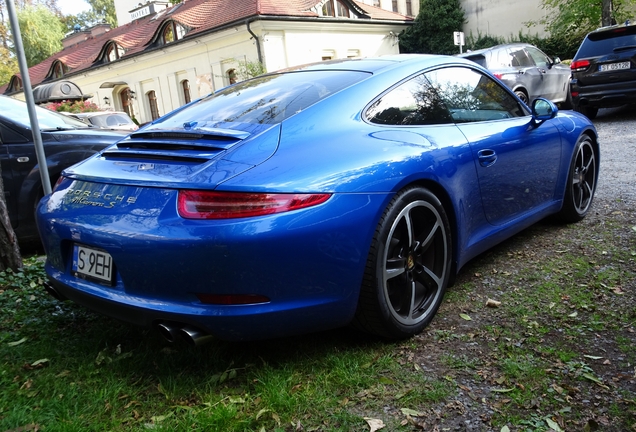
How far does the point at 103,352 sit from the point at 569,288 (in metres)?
2.54

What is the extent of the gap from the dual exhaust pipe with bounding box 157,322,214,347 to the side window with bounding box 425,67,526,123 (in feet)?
6.25

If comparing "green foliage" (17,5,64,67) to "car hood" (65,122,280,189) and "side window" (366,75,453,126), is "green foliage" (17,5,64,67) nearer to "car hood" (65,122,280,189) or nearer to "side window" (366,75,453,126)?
"car hood" (65,122,280,189)

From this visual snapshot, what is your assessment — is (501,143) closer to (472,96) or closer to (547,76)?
(472,96)

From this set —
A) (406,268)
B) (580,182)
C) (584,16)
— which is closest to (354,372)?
(406,268)

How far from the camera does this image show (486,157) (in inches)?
128

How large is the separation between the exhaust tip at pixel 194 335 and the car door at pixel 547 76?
10.5m

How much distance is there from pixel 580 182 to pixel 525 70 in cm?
712

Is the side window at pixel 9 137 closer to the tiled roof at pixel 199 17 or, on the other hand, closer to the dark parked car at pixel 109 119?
the dark parked car at pixel 109 119

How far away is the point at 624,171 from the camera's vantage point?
20.4 ft

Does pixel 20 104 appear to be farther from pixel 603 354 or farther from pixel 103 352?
pixel 603 354

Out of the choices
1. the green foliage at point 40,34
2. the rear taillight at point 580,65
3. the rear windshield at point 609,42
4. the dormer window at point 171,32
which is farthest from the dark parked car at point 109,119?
the green foliage at point 40,34

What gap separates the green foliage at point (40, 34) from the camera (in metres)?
46.7

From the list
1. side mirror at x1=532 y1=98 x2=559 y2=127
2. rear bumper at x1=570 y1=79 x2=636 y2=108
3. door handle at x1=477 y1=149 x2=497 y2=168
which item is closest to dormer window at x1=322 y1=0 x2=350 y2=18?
rear bumper at x1=570 y1=79 x2=636 y2=108

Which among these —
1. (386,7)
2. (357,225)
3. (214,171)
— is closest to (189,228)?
(214,171)
